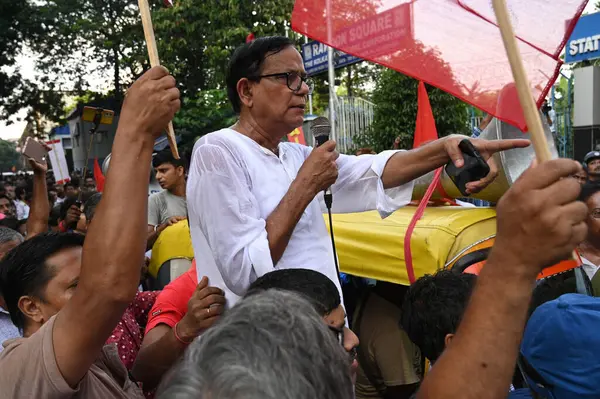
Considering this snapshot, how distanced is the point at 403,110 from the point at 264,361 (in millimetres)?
9700

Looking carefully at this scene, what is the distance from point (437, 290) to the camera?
79.9 inches

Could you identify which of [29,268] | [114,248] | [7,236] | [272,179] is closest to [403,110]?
[7,236]

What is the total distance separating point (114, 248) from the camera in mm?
1188

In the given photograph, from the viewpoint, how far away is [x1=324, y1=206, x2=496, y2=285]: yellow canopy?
2.62 m

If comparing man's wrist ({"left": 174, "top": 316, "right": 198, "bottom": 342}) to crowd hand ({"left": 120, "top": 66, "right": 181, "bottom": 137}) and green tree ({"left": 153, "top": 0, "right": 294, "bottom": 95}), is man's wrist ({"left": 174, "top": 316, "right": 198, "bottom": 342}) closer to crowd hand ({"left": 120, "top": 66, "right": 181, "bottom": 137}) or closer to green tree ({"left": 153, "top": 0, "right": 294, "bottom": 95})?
crowd hand ({"left": 120, "top": 66, "right": 181, "bottom": 137})

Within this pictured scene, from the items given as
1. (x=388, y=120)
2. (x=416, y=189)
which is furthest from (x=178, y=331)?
(x=388, y=120)

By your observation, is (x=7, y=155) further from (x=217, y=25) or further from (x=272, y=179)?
(x=272, y=179)

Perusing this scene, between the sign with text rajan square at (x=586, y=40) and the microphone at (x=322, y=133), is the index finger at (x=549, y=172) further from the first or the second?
the sign with text rajan square at (x=586, y=40)

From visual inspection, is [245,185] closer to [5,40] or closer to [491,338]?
[491,338]

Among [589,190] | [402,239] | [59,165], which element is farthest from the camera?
[59,165]

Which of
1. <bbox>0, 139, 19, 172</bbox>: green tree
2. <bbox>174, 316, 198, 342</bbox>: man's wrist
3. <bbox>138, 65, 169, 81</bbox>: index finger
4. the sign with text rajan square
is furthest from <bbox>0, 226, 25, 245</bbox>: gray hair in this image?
<bbox>0, 139, 19, 172</bbox>: green tree

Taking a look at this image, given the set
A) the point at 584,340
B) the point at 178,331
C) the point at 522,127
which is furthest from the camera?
the point at 178,331

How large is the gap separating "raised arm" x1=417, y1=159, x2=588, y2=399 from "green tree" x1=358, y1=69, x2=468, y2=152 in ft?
28.9

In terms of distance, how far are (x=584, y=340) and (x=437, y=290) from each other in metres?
0.61
